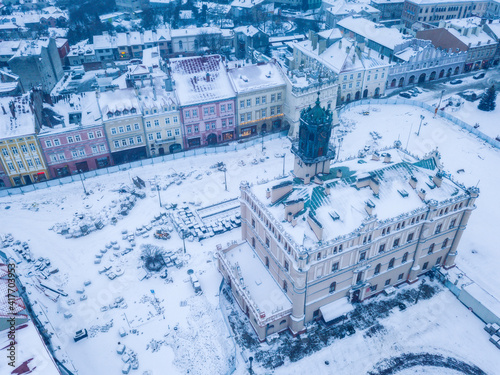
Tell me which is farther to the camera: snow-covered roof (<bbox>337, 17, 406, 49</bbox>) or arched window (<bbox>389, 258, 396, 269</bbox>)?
snow-covered roof (<bbox>337, 17, 406, 49</bbox>)

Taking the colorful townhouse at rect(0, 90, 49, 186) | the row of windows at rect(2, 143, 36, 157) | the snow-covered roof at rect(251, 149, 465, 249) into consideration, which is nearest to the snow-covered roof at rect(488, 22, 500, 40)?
the snow-covered roof at rect(251, 149, 465, 249)

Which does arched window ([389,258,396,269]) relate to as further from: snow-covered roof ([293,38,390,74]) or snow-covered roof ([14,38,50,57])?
snow-covered roof ([14,38,50,57])

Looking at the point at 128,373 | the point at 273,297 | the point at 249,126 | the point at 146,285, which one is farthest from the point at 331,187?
the point at 249,126

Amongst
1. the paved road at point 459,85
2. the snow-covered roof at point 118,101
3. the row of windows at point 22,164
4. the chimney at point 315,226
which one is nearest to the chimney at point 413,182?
the chimney at point 315,226

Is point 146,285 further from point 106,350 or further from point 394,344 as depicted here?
point 394,344

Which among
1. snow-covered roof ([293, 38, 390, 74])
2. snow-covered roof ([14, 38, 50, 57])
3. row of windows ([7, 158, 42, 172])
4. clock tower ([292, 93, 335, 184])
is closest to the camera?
clock tower ([292, 93, 335, 184])

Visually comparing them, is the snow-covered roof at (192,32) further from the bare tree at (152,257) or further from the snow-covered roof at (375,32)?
the bare tree at (152,257)
